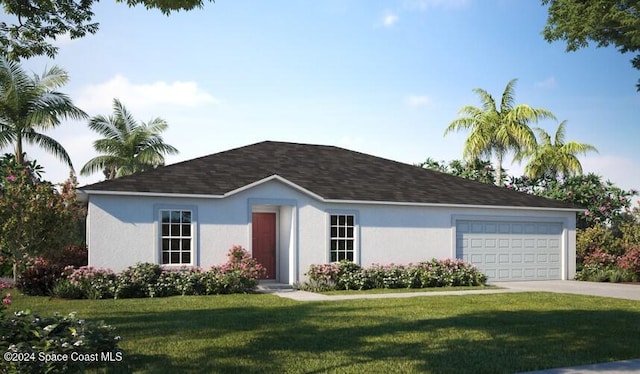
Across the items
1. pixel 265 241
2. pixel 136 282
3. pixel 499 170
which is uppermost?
pixel 499 170

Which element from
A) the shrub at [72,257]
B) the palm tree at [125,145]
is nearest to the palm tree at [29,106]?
the palm tree at [125,145]

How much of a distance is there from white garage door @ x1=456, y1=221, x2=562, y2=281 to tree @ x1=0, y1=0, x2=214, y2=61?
1490 centimetres

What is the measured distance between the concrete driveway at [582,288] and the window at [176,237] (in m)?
10.1

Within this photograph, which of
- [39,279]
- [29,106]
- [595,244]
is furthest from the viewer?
[29,106]

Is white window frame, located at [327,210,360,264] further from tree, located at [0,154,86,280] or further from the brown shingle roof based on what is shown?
tree, located at [0,154,86,280]

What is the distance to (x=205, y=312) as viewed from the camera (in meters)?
13.3

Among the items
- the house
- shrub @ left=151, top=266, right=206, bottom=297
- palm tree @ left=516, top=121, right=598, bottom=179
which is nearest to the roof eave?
the house

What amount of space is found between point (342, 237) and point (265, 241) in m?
2.56

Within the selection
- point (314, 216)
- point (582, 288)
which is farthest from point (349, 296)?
point (582, 288)

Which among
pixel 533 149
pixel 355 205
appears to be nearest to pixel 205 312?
pixel 355 205

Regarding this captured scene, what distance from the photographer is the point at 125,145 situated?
37406 millimetres

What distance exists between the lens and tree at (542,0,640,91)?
13.2 m

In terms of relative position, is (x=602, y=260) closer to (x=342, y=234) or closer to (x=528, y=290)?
(x=528, y=290)

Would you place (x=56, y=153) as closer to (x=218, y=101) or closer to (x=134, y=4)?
(x=218, y=101)
